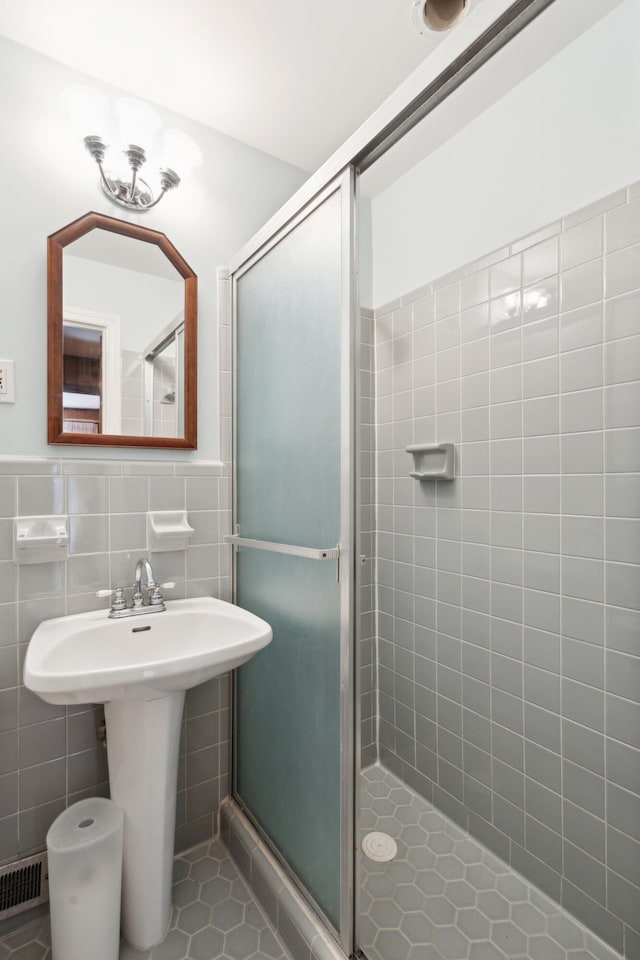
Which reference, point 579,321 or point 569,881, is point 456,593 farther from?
point 579,321

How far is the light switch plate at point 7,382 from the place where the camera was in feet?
4.25

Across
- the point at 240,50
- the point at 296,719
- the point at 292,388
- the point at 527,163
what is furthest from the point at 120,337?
the point at 527,163

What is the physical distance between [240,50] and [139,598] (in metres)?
1.66

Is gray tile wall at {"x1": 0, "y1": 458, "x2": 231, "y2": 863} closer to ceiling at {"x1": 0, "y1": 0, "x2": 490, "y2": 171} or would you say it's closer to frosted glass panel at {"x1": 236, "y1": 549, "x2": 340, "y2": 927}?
frosted glass panel at {"x1": 236, "y1": 549, "x2": 340, "y2": 927}

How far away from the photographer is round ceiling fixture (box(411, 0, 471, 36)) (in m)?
1.24

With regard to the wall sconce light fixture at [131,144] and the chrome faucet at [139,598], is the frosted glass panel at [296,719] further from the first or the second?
→ the wall sconce light fixture at [131,144]

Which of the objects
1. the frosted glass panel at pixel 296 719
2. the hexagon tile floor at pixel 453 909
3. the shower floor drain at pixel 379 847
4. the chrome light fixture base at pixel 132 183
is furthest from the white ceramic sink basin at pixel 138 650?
the chrome light fixture base at pixel 132 183

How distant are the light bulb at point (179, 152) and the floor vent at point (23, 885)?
2108mm

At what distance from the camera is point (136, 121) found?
140cm

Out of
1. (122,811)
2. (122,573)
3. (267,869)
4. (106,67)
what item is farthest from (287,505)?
(106,67)

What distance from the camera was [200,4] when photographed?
125cm

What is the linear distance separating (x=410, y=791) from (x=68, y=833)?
1.31 m

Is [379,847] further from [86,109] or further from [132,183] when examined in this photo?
[86,109]

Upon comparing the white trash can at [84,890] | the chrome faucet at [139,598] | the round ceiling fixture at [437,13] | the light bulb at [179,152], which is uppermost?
the round ceiling fixture at [437,13]
